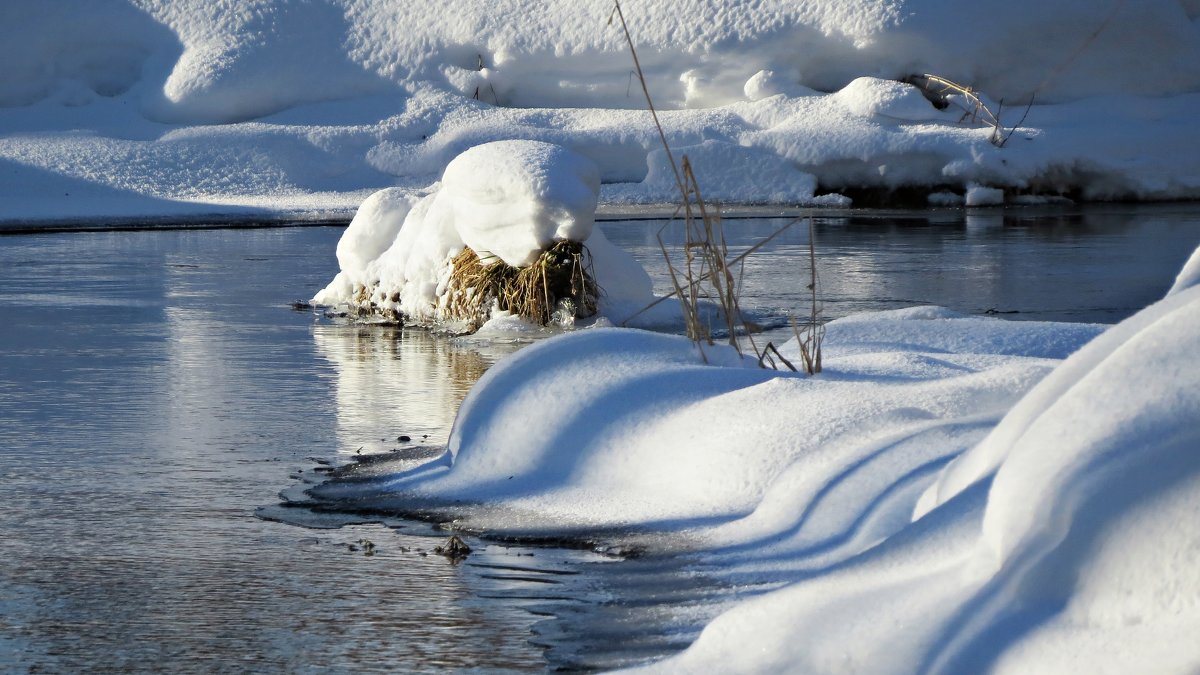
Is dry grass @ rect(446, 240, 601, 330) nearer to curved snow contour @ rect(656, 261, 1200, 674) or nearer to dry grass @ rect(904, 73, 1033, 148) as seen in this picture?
curved snow contour @ rect(656, 261, 1200, 674)

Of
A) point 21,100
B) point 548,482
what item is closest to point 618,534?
point 548,482

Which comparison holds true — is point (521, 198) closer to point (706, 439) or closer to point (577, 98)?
point (706, 439)

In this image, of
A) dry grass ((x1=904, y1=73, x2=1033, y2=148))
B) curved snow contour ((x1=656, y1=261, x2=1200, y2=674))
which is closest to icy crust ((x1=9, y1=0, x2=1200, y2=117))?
dry grass ((x1=904, y1=73, x2=1033, y2=148))

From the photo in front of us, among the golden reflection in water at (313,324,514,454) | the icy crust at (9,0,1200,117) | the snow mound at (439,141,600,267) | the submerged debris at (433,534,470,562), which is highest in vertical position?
the icy crust at (9,0,1200,117)

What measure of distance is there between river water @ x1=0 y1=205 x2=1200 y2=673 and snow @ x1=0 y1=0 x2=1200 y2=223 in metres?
7.70

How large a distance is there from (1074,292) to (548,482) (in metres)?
5.89

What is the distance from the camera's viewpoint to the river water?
10.0ft

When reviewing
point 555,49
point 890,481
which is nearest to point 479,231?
point 890,481

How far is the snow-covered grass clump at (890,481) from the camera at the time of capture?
2.28 m

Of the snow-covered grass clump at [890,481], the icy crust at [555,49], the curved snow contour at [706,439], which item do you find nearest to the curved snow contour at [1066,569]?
the snow-covered grass clump at [890,481]

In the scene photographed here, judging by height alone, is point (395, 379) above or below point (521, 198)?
below

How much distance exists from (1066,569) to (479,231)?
6.09m

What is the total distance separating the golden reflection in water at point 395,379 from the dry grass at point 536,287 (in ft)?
1.00

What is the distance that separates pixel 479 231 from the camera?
821 cm
